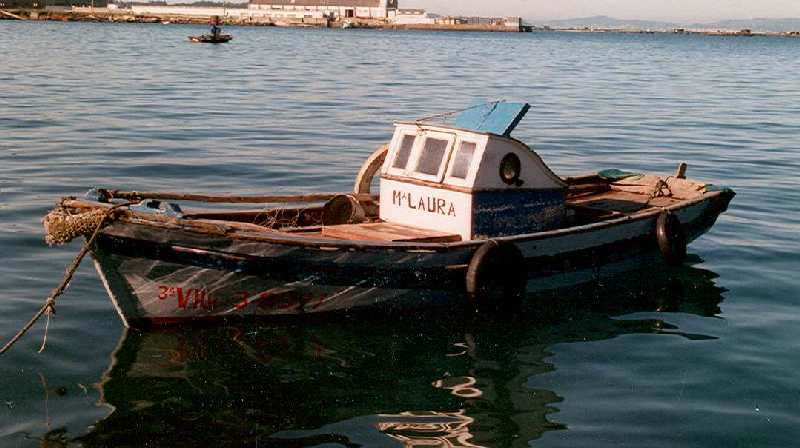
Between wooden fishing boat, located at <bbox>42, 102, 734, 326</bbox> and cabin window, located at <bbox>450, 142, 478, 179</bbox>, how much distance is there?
0.6 inches

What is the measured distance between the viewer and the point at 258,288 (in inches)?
494

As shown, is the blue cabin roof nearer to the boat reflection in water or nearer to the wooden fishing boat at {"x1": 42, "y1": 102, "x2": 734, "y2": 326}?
the wooden fishing boat at {"x1": 42, "y1": 102, "x2": 734, "y2": 326}

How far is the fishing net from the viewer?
454 inches

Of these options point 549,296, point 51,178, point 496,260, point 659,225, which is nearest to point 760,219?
point 659,225

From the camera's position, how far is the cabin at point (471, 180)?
14.1 metres

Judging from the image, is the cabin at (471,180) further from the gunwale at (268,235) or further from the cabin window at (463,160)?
the gunwale at (268,235)

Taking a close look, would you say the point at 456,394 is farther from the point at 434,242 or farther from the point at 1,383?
the point at 1,383

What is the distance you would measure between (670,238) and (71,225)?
31.2 feet

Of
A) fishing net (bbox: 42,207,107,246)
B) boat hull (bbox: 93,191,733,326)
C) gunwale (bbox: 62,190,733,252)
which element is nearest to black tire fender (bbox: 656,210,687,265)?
gunwale (bbox: 62,190,733,252)

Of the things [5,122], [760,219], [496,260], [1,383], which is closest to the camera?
[1,383]

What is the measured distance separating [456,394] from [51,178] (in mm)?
14898

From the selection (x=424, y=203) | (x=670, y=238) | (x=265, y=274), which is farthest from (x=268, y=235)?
(x=670, y=238)

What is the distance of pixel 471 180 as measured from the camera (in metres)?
13.9

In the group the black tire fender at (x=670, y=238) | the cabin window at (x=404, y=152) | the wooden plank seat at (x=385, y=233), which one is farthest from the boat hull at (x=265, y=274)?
the black tire fender at (x=670, y=238)
